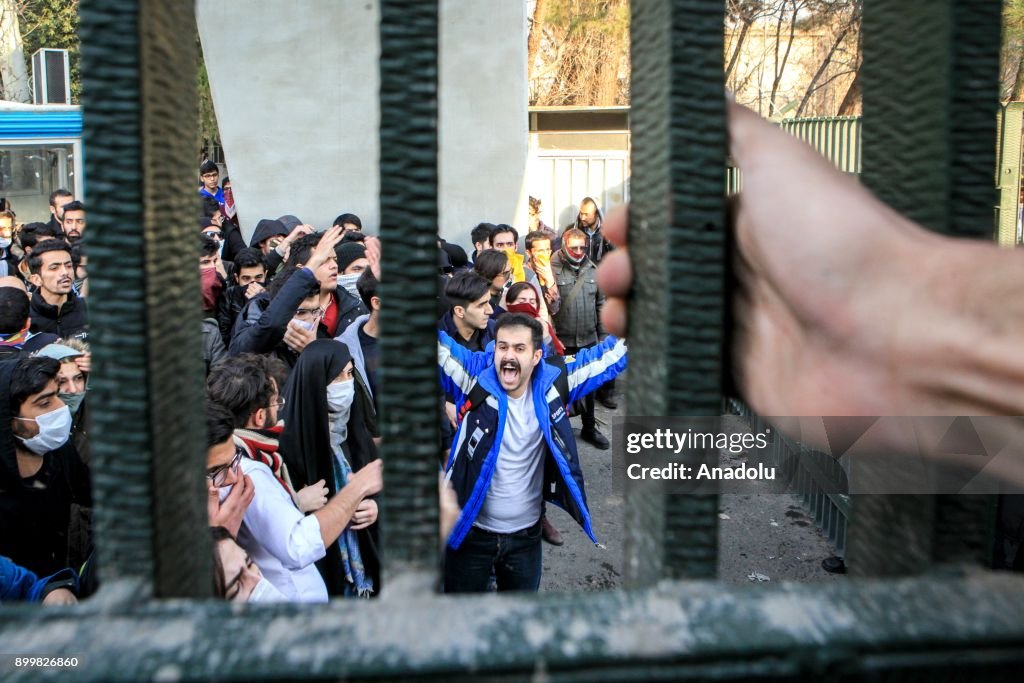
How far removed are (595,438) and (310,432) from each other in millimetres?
4613

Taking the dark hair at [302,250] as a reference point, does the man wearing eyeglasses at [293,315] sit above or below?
below

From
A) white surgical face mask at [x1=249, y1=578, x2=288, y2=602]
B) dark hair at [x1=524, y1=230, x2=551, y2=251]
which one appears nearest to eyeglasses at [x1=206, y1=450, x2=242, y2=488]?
→ white surgical face mask at [x1=249, y1=578, x2=288, y2=602]

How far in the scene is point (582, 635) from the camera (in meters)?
0.82

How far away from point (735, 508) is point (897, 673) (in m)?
6.50

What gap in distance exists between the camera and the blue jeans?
4.86 metres

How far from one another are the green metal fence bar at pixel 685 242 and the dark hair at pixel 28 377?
3741mm

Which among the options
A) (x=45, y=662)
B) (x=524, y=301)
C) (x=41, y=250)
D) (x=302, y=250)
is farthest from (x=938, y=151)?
(x=41, y=250)

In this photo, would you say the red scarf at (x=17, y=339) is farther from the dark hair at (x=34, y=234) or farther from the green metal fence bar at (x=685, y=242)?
the green metal fence bar at (x=685, y=242)

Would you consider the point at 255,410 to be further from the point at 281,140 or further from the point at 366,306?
the point at 281,140

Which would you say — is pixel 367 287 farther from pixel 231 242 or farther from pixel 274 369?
pixel 231 242

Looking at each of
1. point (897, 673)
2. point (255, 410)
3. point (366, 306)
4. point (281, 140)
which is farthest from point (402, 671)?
point (281, 140)

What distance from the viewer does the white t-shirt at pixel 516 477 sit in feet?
15.9

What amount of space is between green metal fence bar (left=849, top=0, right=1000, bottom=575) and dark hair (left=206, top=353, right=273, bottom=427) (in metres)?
3.25

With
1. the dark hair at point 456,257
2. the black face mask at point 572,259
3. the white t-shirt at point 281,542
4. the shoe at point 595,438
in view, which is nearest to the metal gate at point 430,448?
the white t-shirt at point 281,542
